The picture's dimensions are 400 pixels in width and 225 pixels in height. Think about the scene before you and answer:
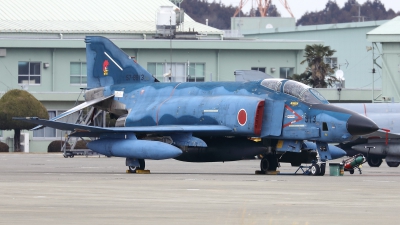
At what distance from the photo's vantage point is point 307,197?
54.7 ft

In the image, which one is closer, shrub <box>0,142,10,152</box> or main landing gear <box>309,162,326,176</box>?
main landing gear <box>309,162,326,176</box>

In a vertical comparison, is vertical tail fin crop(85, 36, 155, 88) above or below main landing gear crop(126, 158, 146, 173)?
above

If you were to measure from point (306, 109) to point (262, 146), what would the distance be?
78.5 inches

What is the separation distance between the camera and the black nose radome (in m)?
24.9

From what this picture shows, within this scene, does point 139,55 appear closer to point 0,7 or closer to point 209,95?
point 0,7

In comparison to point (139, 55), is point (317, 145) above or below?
below

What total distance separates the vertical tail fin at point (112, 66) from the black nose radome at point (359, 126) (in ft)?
27.0

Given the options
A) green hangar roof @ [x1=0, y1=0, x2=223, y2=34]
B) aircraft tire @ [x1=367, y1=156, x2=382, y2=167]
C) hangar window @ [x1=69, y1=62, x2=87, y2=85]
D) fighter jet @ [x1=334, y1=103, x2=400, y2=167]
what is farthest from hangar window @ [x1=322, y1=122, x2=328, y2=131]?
green hangar roof @ [x1=0, y1=0, x2=223, y2=34]

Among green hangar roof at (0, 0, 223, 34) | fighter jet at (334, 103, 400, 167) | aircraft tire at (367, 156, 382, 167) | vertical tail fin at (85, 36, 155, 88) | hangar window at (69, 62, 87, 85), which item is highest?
green hangar roof at (0, 0, 223, 34)

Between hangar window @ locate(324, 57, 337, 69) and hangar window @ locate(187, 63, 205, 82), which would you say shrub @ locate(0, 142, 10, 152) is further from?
hangar window @ locate(324, 57, 337, 69)

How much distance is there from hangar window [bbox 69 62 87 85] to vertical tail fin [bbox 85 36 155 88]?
1369 inches

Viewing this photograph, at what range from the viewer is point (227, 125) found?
2683 centimetres

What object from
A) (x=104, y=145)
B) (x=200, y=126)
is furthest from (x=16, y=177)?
(x=200, y=126)

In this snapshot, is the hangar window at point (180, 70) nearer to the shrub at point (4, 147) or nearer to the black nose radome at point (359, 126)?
the shrub at point (4, 147)
